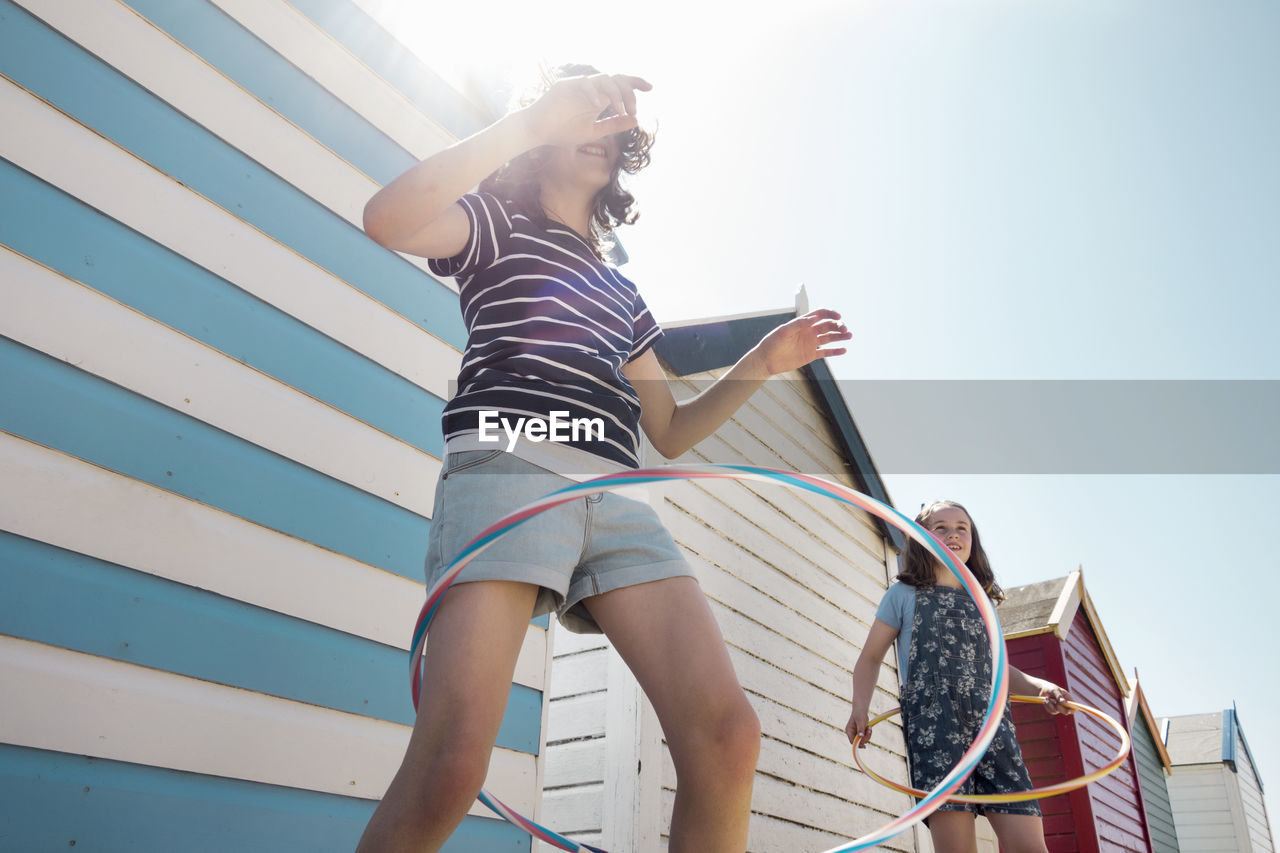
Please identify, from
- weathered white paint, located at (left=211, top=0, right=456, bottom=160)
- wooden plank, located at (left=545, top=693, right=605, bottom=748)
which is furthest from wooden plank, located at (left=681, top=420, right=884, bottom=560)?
weathered white paint, located at (left=211, top=0, right=456, bottom=160)

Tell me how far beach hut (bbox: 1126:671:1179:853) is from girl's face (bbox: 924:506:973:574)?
988 centimetres

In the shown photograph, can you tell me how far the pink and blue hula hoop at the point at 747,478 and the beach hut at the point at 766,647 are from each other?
155 cm

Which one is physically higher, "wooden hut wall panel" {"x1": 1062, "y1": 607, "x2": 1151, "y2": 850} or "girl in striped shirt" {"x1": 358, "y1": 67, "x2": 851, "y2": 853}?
"wooden hut wall panel" {"x1": 1062, "y1": 607, "x2": 1151, "y2": 850}

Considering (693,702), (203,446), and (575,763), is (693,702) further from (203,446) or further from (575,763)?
(575,763)

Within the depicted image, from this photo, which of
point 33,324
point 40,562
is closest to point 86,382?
point 33,324

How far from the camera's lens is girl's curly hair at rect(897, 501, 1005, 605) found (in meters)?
3.55

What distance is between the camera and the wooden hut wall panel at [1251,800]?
21.9 metres

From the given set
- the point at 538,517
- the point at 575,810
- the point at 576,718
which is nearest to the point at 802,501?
the point at 576,718

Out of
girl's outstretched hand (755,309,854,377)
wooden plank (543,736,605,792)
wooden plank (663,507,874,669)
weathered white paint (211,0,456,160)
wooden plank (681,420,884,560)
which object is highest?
wooden plank (681,420,884,560)

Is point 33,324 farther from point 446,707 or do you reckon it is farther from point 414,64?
point 414,64

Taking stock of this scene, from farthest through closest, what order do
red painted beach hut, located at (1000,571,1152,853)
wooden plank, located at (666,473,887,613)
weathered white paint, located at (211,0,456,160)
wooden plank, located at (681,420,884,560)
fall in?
red painted beach hut, located at (1000,571,1152,853) → wooden plank, located at (681,420,884,560) → wooden plank, located at (666,473,887,613) → weathered white paint, located at (211,0,456,160)

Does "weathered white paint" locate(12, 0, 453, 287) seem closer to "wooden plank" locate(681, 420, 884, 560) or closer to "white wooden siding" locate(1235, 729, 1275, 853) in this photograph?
"wooden plank" locate(681, 420, 884, 560)

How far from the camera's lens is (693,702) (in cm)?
142

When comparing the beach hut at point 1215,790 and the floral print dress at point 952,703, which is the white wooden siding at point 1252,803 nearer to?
the beach hut at point 1215,790
